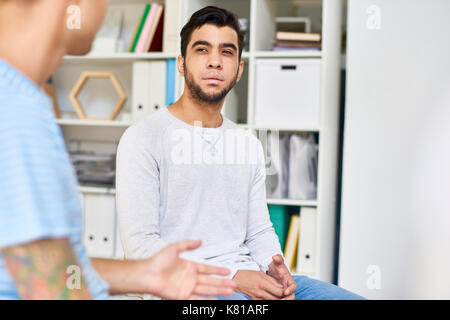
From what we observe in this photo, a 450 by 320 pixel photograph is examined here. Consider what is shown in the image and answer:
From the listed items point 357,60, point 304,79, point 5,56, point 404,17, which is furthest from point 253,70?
point 5,56

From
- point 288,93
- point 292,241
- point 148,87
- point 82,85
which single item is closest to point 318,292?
point 292,241

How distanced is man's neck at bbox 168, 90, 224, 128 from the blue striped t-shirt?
1.83ft

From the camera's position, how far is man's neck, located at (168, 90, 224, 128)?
1.02m

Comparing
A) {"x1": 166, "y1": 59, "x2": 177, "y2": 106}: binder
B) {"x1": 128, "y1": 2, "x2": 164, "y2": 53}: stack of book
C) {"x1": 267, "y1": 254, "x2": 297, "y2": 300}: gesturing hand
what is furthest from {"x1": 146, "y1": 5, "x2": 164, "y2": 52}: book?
{"x1": 267, "y1": 254, "x2": 297, "y2": 300}: gesturing hand

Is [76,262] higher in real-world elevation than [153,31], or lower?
lower

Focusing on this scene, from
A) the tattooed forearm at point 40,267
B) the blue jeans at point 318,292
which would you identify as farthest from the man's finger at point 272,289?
the tattooed forearm at point 40,267

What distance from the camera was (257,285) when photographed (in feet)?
3.11

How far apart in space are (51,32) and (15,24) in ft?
0.12

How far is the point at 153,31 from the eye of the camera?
Answer: 1.91 metres

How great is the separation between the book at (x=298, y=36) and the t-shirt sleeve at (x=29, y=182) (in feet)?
4.82

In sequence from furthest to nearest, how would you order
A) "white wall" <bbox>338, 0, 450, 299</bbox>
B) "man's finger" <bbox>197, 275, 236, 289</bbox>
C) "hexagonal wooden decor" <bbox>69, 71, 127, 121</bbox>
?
"hexagonal wooden decor" <bbox>69, 71, 127, 121</bbox> → "white wall" <bbox>338, 0, 450, 299</bbox> → "man's finger" <bbox>197, 275, 236, 289</bbox>

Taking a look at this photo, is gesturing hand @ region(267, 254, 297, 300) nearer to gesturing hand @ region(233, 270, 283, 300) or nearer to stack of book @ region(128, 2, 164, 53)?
gesturing hand @ region(233, 270, 283, 300)
